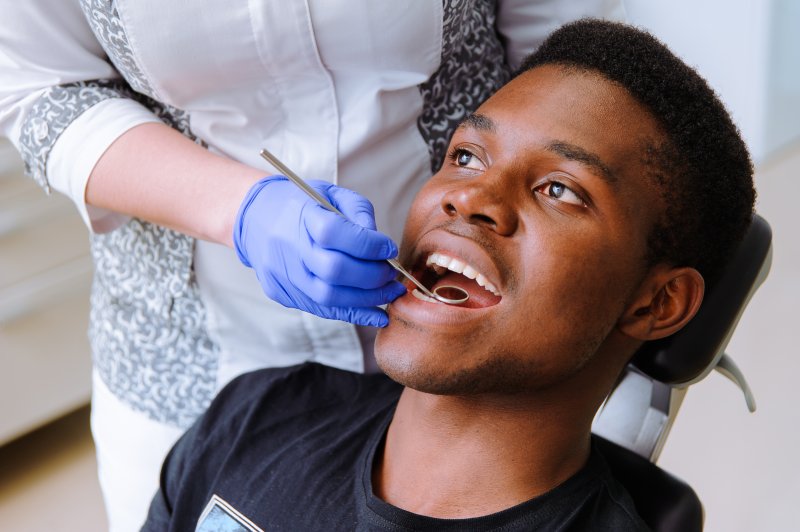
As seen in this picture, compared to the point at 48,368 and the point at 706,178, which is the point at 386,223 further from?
the point at 48,368

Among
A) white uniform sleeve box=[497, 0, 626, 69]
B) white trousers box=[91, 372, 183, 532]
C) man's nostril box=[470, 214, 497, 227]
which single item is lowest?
white trousers box=[91, 372, 183, 532]

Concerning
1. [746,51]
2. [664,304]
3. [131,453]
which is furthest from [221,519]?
[746,51]

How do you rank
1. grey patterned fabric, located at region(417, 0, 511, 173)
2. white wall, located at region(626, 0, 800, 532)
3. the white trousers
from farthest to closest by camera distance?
white wall, located at region(626, 0, 800, 532) → the white trousers → grey patterned fabric, located at region(417, 0, 511, 173)

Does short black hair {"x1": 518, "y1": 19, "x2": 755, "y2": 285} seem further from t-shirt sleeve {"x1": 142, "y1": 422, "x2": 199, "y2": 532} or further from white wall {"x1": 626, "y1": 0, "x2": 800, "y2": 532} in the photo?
t-shirt sleeve {"x1": 142, "y1": 422, "x2": 199, "y2": 532}

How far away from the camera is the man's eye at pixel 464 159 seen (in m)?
1.19

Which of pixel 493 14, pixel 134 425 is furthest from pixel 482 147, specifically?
pixel 134 425

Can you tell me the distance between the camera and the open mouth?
3.51 feet

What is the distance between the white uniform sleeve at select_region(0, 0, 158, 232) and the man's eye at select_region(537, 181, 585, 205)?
0.57 meters

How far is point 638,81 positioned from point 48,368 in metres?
1.94

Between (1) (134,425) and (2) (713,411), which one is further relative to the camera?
(2) (713,411)

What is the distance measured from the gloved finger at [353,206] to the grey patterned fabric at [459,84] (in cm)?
25

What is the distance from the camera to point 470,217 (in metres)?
1.09

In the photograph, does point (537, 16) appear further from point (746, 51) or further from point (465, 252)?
point (746, 51)

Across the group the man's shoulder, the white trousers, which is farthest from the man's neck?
the white trousers
